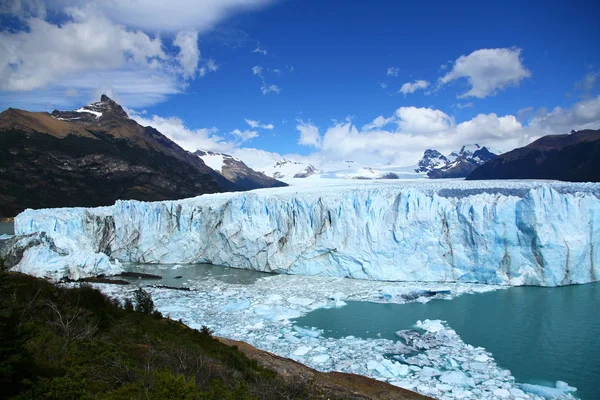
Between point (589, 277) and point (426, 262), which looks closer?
point (589, 277)

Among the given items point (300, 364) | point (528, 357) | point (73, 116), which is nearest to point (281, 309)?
point (300, 364)

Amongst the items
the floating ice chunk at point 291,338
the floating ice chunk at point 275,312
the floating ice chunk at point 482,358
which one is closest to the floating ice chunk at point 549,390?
the floating ice chunk at point 482,358

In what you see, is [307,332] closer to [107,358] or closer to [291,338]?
[291,338]

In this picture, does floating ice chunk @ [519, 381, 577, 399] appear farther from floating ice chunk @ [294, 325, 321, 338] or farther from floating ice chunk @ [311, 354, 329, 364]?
floating ice chunk @ [294, 325, 321, 338]

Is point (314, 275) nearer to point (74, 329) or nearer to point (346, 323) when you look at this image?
point (346, 323)

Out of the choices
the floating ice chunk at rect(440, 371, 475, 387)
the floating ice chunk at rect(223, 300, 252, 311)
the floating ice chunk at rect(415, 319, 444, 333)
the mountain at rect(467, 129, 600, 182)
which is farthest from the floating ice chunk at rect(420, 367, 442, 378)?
the mountain at rect(467, 129, 600, 182)

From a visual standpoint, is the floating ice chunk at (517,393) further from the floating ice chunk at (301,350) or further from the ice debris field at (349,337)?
the floating ice chunk at (301,350)
